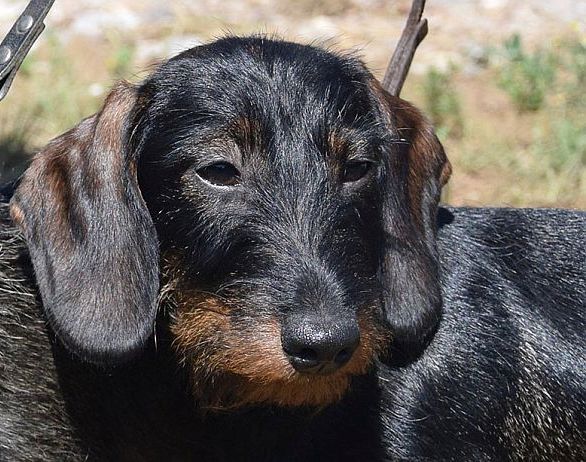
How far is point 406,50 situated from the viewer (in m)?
5.52

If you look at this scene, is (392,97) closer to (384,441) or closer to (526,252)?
(526,252)

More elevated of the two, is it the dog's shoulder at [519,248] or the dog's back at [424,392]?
Result: the dog's shoulder at [519,248]

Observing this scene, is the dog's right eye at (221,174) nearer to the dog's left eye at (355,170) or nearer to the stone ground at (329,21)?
the dog's left eye at (355,170)

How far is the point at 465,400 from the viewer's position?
4.66 m

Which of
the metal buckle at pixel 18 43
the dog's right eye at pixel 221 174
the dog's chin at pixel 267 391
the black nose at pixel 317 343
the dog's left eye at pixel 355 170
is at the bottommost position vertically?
the dog's chin at pixel 267 391

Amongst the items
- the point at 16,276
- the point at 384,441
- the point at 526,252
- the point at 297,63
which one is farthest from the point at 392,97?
the point at 16,276

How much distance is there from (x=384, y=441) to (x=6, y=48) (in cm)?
196

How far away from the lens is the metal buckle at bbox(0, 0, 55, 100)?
441 centimetres

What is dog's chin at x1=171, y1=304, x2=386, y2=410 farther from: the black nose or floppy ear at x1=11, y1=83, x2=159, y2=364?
floppy ear at x1=11, y1=83, x2=159, y2=364

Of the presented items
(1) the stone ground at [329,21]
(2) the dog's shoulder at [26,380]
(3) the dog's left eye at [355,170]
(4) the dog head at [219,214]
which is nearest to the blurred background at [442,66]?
(1) the stone ground at [329,21]

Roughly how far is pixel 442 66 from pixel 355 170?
583 centimetres

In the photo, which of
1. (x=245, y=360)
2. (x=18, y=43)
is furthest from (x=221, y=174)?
(x=18, y=43)

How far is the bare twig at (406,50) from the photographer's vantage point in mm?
5508

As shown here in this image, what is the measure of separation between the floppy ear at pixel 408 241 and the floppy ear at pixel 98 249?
33.4 inches
